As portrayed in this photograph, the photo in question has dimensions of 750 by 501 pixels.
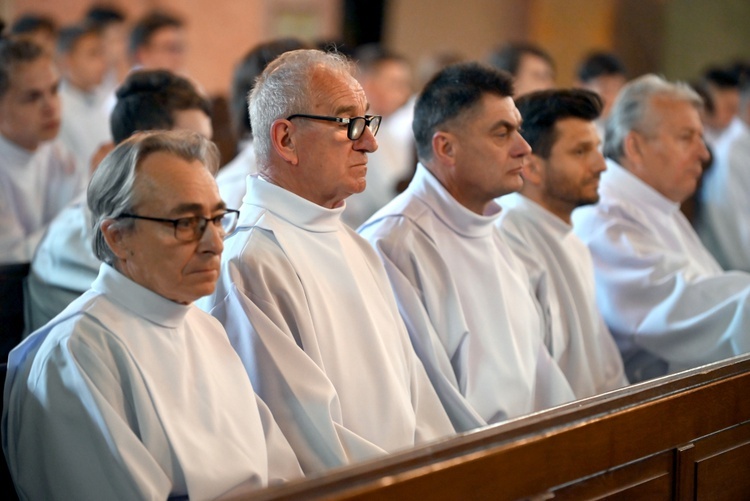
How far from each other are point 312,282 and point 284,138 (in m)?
0.46

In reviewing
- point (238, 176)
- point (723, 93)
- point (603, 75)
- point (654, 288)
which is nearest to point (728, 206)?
point (723, 93)

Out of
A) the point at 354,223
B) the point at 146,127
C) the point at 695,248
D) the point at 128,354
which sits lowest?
the point at 354,223

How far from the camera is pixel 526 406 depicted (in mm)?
3729

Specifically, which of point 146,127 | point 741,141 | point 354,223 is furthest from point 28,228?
point 741,141

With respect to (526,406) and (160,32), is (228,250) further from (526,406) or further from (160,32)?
(160,32)

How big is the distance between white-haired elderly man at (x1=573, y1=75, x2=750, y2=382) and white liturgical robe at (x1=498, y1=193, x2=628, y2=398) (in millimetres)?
268

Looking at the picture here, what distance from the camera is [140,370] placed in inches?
96.2

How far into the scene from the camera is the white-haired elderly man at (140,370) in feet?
7.80

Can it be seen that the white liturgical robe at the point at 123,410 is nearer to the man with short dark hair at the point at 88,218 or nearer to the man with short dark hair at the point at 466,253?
the man with short dark hair at the point at 466,253

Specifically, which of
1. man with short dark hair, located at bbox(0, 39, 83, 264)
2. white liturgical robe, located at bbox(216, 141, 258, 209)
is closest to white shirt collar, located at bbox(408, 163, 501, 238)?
white liturgical robe, located at bbox(216, 141, 258, 209)

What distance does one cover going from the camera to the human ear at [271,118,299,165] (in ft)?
10.1

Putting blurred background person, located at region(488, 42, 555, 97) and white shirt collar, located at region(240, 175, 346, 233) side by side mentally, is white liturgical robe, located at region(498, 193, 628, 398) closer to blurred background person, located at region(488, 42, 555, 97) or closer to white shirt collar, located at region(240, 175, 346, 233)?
white shirt collar, located at region(240, 175, 346, 233)

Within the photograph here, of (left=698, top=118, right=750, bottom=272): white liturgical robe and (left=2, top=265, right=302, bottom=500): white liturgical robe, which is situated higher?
(left=2, top=265, right=302, bottom=500): white liturgical robe

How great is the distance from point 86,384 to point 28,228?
10.8 feet
